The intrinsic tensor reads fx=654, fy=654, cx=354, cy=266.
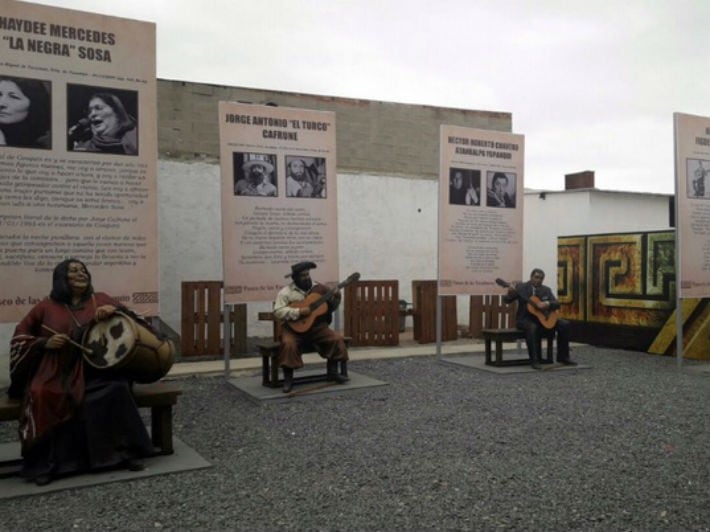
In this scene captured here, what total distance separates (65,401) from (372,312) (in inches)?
302

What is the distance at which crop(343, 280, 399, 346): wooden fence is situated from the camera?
11703mm

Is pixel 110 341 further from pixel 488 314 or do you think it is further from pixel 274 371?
pixel 488 314

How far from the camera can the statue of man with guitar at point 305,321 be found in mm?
7395

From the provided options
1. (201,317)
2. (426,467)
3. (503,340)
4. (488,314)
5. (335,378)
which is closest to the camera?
(426,467)

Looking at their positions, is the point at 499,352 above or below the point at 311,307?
below

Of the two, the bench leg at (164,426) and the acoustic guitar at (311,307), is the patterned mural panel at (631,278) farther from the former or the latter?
the bench leg at (164,426)

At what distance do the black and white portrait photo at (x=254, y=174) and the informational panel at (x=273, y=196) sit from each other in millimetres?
12

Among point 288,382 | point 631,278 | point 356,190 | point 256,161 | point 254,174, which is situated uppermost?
point 356,190

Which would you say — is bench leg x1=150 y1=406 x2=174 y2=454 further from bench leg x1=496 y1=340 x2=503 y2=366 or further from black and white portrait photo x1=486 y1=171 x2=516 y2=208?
black and white portrait photo x1=486 y1=171 x2=516 y2=208

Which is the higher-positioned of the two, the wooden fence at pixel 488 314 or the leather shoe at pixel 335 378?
the wooden fence at pixel 488 314

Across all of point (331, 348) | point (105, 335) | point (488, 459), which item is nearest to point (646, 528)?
point (488, 459)

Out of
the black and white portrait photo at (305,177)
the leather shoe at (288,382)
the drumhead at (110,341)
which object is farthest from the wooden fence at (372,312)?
the drumhead at (110,341)

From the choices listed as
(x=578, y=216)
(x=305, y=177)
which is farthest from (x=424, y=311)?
(x=578, y=216)

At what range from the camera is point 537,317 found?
9086mm
